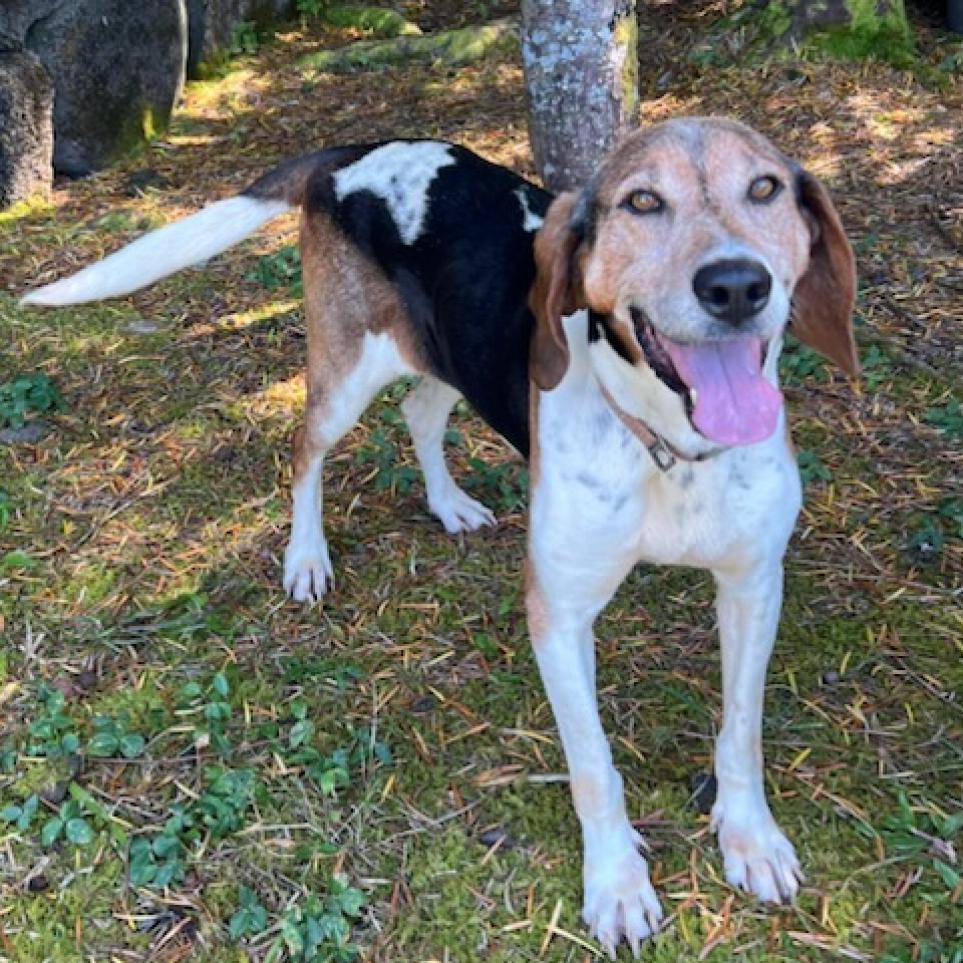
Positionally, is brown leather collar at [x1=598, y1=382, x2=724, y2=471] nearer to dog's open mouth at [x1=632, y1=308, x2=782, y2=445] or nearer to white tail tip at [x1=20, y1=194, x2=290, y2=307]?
dog's open mouth at [x1=632, y1=308, x2=782, y2=445]

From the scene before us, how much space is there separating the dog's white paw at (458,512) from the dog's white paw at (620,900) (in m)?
1.57

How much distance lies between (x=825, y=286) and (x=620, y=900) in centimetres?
157

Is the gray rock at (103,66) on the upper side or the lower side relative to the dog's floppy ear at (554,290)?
lower

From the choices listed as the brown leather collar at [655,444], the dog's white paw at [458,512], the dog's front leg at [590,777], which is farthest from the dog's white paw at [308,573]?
the brown leather collar at [655,444]

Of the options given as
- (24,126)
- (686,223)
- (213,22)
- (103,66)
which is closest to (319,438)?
(686,223)

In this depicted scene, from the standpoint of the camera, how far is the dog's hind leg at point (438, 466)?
4316mm

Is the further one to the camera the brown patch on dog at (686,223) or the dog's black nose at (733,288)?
the brown patch on dog at (686,223)

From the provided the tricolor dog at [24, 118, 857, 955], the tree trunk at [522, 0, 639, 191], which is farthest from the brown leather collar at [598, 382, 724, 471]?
the tree trunk at [522, 0, 639, 191]

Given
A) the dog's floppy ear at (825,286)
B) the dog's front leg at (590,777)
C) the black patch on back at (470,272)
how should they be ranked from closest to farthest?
1. the dog's floppy ear at (825,286)
2. the dog's front leg at (590,777)
3. the black patch on back at (470,272)

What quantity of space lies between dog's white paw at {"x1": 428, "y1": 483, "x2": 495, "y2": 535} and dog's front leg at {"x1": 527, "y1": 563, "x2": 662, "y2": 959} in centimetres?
140

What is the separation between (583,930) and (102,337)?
3776mm

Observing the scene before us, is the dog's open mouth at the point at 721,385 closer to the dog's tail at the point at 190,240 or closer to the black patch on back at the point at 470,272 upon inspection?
the black patch on back at the point at 470,272

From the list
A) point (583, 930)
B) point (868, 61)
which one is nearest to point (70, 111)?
point (868, 61)

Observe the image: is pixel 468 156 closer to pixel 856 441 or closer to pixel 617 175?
pixel 617 175
